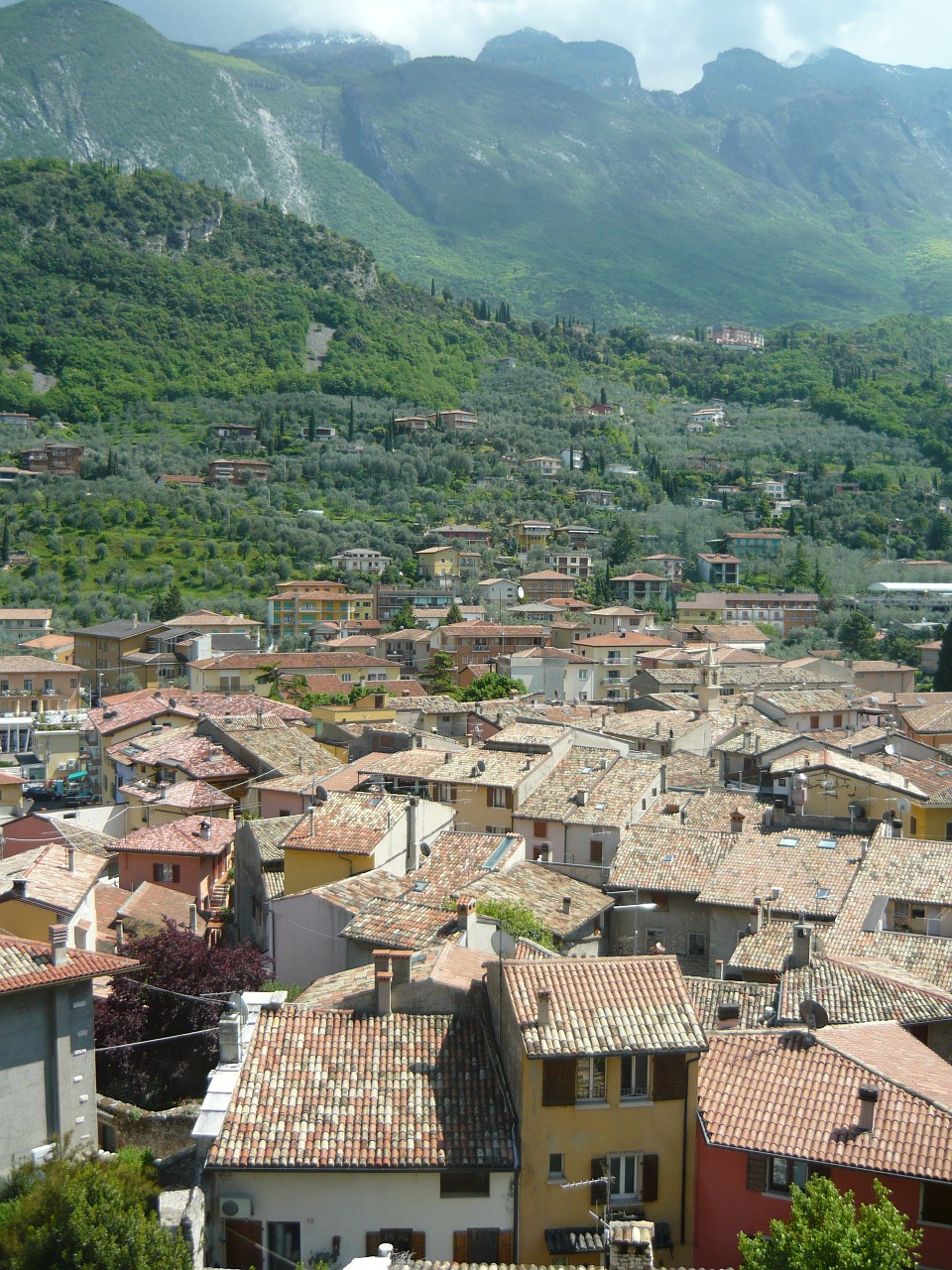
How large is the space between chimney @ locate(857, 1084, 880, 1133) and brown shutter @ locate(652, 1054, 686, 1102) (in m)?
1.74

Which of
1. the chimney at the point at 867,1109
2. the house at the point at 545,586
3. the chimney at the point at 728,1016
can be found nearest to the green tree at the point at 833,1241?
the chimney at the point at 867,1109

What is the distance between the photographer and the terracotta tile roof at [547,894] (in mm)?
23312

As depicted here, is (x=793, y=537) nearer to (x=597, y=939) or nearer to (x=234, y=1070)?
(x=597, y=939)

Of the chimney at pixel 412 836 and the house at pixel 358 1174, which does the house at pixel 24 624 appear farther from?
the house at pixel 358 1174

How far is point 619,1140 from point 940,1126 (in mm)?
3112

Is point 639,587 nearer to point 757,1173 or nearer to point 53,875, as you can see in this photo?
point 53,875

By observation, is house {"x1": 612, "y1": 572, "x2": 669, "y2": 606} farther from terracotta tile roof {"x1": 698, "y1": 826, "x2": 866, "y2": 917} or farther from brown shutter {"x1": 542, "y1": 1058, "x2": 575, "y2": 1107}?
brown shutter {"x1": 542, "y1": 1058, "x2": 575, "y2": 1107}

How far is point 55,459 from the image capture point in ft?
380

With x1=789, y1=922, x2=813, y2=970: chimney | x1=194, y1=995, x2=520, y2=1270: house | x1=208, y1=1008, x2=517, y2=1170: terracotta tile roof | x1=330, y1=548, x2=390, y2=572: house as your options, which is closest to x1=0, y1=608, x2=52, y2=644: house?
x1=330, y1=548, x2=390, y2=572: house

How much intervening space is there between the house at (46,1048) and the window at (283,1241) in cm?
327

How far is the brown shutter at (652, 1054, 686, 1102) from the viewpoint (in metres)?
13.2

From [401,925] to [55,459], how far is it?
103998mm

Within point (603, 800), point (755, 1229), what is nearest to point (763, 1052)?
point (755, 1229)

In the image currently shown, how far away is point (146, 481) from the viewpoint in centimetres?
11169
